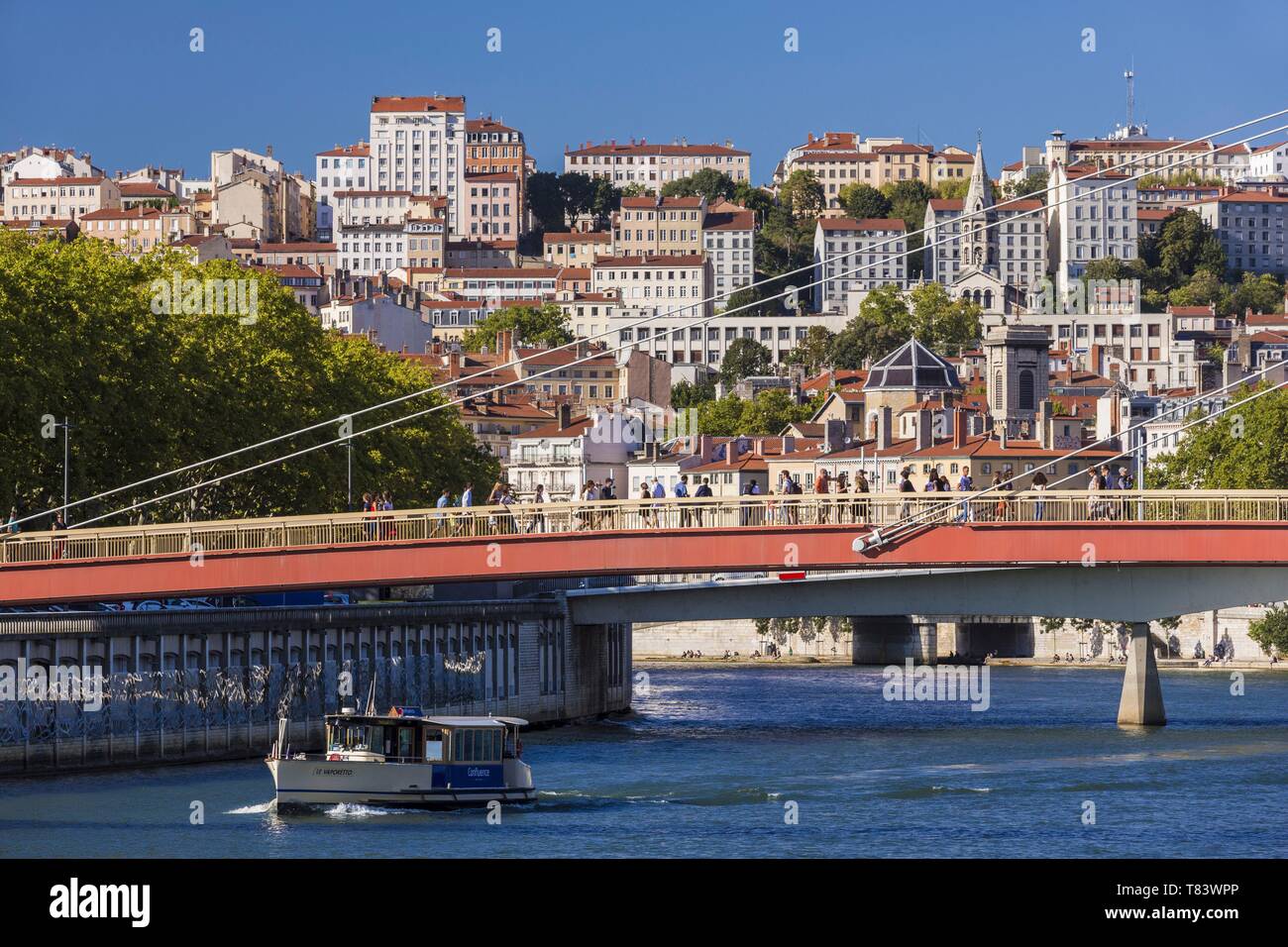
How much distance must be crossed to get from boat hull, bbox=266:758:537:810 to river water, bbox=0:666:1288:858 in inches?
11.2

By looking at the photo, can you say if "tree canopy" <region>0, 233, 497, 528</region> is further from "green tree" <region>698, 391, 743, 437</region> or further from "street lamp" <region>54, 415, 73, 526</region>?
"green tree" <region>698, 391, 743, 437</region>

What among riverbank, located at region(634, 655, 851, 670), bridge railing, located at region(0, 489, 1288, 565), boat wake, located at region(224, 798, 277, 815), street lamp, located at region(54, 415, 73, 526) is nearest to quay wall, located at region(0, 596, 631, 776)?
bridge railing, located at region(0, 489, 1288, 565)

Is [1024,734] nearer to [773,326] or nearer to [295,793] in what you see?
[295,793]

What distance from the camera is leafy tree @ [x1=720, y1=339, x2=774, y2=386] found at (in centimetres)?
18700

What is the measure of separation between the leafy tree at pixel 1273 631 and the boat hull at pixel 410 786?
53.6 m

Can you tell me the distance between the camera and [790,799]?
43.8 meters

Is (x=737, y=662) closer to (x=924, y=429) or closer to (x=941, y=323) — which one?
(x=924, y=429)

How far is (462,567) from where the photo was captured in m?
46.0

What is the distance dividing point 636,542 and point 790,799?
517 centimetres

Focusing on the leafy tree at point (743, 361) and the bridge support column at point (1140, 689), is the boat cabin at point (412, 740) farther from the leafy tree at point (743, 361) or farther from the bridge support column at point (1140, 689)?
the leafy tree at point (743, 361)

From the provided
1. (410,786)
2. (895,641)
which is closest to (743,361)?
(895,641)
